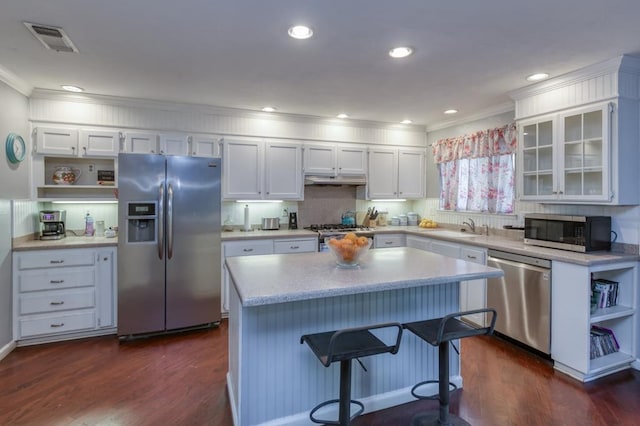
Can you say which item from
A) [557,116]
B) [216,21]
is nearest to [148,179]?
[216,21]

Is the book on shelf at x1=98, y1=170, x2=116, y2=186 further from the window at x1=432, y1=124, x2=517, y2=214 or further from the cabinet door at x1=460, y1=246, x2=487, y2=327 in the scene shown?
the window at x1=432, y1=124, x2=517, y2=214

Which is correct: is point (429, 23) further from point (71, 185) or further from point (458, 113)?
point (71, 185)

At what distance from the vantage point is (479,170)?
4.45 m

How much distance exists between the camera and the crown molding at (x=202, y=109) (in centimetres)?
364

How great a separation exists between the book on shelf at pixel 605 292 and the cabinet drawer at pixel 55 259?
4.49 m

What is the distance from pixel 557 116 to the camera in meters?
3.16

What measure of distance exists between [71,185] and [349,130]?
332cm

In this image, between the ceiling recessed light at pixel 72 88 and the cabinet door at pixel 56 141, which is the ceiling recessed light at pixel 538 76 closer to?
the ceiling recessed light at pixel 72 88

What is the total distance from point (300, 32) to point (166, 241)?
2362 mm

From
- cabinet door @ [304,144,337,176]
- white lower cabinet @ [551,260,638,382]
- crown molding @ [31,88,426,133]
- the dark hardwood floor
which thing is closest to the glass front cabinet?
white lower cabinet @ [551,260,638,382]

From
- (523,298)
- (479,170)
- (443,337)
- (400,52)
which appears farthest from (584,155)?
(443,337)

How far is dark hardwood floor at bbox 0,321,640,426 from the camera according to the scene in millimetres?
2250

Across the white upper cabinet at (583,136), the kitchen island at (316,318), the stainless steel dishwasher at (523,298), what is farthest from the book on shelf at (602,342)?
the kitchen island at (316,318)

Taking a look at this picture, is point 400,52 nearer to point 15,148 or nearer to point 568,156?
point 568,156
